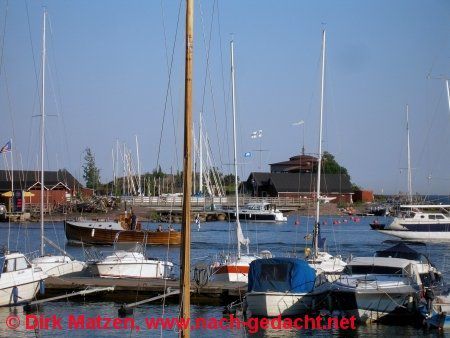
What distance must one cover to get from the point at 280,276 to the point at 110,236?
41611 millimetres

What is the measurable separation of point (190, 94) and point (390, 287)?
18.0m

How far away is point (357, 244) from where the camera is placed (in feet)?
261

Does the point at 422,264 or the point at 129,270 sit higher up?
the point at 422,264

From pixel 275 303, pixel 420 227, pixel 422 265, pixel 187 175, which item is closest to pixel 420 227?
pixel 420 227

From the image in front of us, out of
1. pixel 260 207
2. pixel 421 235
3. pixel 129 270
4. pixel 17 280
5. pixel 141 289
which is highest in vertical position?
pixel 260 207

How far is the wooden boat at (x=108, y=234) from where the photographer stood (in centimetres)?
6726

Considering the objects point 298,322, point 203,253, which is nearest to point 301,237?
point 203,253

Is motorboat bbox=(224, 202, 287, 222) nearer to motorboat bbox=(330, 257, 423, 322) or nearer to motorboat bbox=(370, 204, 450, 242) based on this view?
motorboat bbox=(370, 204, 450, 242)

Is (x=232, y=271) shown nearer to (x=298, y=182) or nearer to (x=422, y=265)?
(x=422, y=265)

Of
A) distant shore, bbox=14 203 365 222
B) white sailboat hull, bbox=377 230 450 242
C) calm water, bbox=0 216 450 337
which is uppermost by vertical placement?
distant shore, bbox=14 203 365 222

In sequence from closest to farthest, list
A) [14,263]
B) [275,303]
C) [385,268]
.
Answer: [275,303] < [14,263] < [385,268]

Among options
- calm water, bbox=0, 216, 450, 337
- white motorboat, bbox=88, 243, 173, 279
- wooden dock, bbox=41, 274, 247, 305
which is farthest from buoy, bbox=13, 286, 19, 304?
white motorboat, bbox=88, 243, 173, 279

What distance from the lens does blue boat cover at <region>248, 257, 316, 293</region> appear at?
3000 cm

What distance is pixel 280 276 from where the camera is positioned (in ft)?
99.0
